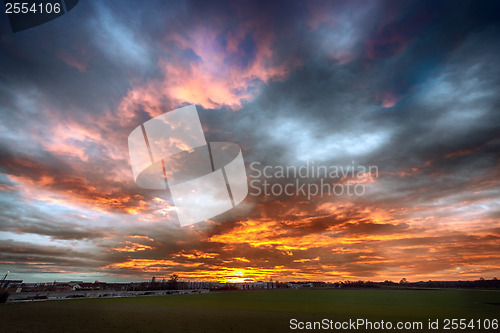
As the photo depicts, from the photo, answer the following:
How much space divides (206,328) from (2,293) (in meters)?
62.2

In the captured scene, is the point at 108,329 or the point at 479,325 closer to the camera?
the point at 108,329

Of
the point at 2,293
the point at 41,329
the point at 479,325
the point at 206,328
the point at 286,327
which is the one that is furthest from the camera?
the point at 2,293

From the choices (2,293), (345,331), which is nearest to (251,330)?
(345,331)

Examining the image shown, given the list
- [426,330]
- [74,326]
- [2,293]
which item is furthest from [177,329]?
[2,293]

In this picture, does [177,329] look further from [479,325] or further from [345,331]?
[479,325]

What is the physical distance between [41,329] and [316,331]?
27.8 meters

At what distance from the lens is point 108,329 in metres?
26.7

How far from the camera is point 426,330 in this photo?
101ft

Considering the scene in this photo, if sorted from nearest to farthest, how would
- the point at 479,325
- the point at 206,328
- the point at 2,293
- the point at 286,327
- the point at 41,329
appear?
the point at 41,329
the point at 206,328
the point at 286,327
the point at 479,325
the point at 2,293

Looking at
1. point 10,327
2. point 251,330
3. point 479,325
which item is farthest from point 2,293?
→ point 479,325

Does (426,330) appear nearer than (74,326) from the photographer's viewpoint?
No

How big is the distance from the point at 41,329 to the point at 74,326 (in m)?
3.10

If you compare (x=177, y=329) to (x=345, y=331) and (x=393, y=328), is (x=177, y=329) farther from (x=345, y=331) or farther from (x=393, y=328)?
(x=393, y=328)

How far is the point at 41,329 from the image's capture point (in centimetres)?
2578
